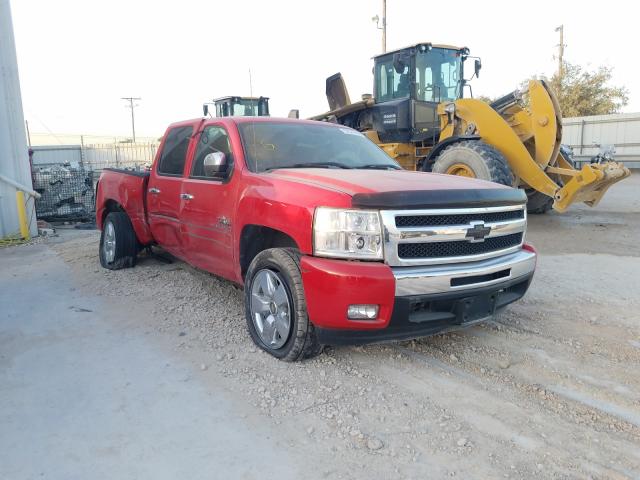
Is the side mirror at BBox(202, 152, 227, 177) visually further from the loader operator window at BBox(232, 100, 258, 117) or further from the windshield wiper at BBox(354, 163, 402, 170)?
the loader operator window at BBox(232, 100, 258, 117)

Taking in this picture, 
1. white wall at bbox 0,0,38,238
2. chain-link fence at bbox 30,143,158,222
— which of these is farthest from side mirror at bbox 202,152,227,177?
chain-link fence at bbox 30,143,158,222

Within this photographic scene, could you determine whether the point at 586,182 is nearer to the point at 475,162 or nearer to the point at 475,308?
the point at 475,162

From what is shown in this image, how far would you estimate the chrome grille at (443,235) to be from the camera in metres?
3.14

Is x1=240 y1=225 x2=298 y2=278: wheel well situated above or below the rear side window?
below

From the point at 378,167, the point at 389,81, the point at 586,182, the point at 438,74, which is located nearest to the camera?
the point at 378,167

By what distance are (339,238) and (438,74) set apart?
8.47 meters

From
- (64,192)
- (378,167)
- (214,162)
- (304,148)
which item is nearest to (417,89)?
(378,167)

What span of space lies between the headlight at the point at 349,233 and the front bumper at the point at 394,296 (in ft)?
0.22

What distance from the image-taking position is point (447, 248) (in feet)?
11.0

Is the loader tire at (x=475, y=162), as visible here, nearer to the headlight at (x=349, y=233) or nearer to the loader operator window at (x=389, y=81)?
the loader operator window at (x=389, y=81)

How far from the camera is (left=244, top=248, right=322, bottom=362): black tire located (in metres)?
3.41

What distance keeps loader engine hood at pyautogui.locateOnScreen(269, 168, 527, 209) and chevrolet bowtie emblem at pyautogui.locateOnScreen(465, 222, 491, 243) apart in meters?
0.14

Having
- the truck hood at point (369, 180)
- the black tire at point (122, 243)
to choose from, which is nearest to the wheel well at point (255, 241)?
the truck hood at point (369, 180)

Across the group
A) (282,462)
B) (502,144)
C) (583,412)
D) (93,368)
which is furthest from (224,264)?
(502,144)
